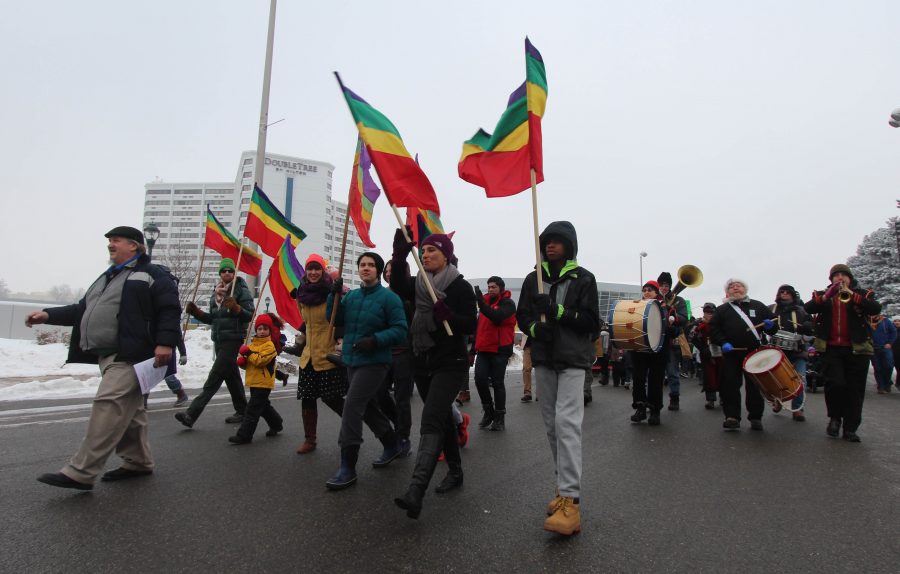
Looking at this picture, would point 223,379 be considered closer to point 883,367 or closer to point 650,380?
point 650,380

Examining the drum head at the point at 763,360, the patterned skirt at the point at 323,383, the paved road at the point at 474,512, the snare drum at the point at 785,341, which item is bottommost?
the paved road at the point at 474,512

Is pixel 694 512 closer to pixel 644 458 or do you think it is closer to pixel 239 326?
pixel 644 458

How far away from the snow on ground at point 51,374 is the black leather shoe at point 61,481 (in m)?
Result: 4.94

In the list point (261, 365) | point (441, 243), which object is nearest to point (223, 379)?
point (261, 365)

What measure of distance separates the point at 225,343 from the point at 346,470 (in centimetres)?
328

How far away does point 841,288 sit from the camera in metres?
6.21

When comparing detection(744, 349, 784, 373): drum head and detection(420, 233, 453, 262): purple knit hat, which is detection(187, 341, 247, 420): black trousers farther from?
detection(744, 349, 784, 373): drum head

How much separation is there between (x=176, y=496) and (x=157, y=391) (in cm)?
794

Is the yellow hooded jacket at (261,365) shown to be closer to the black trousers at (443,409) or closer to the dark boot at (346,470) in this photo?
the dark boot at (346,470)

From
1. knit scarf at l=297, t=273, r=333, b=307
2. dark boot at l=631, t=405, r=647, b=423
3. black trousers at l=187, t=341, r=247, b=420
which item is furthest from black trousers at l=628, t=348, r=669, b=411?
black trousers at l=187, t=341, r=247, b=420

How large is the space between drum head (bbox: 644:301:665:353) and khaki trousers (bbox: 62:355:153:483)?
18.0 feet

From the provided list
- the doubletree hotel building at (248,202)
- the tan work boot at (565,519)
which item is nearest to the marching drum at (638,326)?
the tan work boot at (565,519)

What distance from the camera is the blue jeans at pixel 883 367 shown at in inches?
478

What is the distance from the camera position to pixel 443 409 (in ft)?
12.2
